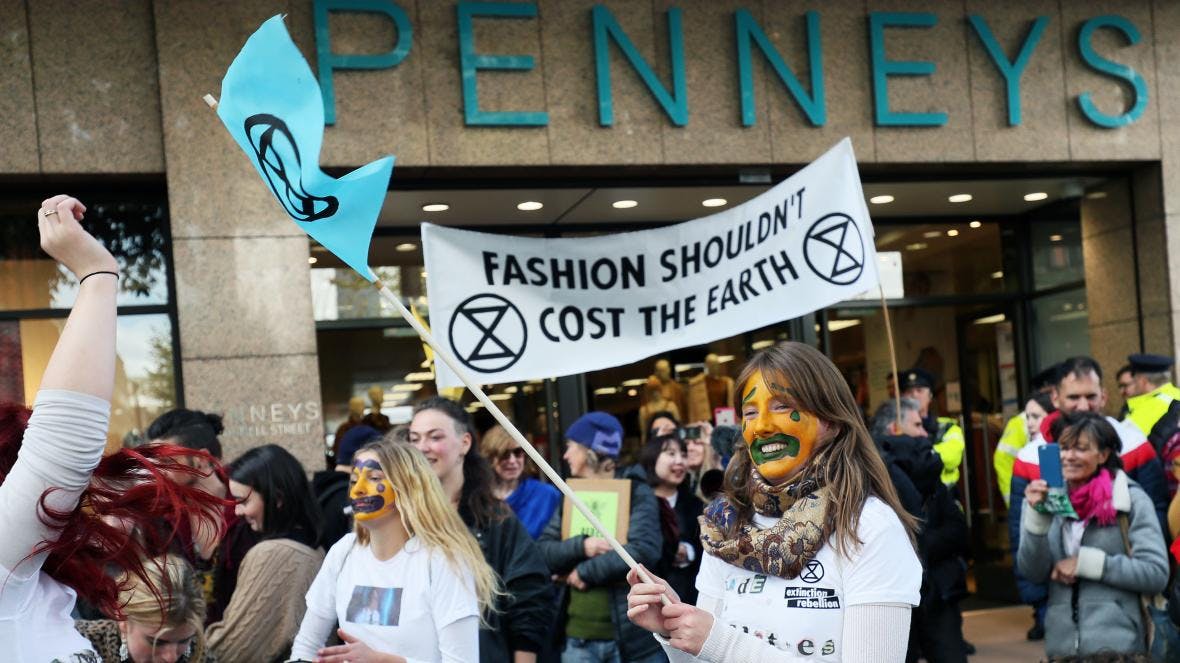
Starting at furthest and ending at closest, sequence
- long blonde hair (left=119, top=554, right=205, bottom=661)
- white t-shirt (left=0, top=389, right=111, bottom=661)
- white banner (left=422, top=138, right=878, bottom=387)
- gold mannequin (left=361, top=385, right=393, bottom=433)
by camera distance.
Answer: gold mannequin (left=361, top=385, right=393, bottom=433) < white banner (left=422, top=138, right=878, bottom=387) < long blonde hair (left=119, top=554, right=205, bottom=661) < white t-shirt (left=0, top=389, right=111, bottom=661)

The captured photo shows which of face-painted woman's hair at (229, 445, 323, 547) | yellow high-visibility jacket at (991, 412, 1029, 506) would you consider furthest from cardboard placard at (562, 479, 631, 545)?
yellow high-visibility jacket at (991, 412, 1029, 506)

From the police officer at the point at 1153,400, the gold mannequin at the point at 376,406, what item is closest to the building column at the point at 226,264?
the gold mannequin at the point at 376,406

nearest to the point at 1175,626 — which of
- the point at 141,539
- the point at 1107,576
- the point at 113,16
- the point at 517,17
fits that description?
the point at 1107,576

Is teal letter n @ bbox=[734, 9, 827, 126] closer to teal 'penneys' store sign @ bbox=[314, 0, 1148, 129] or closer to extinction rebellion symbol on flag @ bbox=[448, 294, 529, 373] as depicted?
teal 'penneys' store sign @ bbox=[314, 0, 1148, 129]

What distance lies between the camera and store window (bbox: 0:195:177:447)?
8.99 metres

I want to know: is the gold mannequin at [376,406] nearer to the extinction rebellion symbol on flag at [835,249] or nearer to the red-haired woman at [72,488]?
the extinction rebellion symbol on flag at [835,249]

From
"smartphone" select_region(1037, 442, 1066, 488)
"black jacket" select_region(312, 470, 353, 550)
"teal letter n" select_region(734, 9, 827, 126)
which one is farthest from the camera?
"teal letter n" select_region(734, 9, 827, 126)

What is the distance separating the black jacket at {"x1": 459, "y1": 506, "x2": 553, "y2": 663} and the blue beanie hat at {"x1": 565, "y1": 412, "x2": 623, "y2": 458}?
5.54ft

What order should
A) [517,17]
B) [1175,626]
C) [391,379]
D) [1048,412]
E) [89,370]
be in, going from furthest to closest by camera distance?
[391,379], [517,17], [1048,412], [1175,626], [89,370]

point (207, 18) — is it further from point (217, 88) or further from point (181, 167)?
point (181, 167)

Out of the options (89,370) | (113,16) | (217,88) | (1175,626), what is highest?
(113,16)

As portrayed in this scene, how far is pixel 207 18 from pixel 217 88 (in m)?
0.49

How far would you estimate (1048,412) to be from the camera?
28.2 ft

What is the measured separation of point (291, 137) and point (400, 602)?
1.97 m
